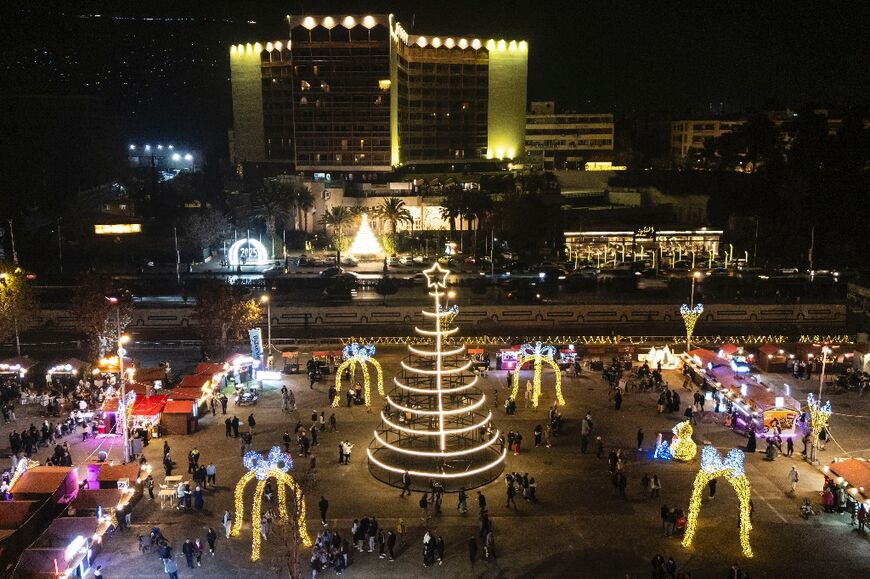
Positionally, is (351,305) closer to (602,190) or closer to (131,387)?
(131,387)

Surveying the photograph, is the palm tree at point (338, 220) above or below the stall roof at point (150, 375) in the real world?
above

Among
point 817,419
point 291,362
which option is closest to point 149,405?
point 291,362

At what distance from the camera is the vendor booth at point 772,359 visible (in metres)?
39.2

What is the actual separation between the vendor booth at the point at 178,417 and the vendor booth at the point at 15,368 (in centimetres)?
1128

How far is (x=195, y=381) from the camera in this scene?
109 ft

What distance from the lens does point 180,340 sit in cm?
4609

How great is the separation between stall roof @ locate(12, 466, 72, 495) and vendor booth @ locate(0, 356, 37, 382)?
1480 centimetres

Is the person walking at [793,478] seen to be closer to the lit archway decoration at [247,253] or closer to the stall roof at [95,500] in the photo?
the stall roof at [95,500]

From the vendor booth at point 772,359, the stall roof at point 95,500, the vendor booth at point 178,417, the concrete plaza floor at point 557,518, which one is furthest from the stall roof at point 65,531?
the vendor booth at point 772,359

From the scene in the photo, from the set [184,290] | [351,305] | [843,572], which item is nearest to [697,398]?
[843,572]

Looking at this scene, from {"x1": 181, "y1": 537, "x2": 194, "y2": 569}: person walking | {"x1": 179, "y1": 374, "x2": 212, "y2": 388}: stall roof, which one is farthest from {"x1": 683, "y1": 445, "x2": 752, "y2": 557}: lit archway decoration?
{"x1": 179, "y1": 374, "x2": 212, "y2": 388}: stall roof

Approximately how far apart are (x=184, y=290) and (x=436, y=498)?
39.8 m

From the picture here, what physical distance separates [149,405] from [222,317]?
1114cm

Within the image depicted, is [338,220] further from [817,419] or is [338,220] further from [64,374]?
[817,419]
